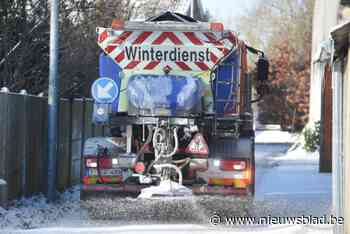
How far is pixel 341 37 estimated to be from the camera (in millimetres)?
8773

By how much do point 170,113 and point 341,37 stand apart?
152 inches

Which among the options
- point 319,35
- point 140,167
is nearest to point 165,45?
point 140,167

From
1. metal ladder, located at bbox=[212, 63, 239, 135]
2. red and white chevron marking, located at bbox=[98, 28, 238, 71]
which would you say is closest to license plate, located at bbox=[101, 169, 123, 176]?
red and white chevron marking, located at bbox=[98, 28, 238, 71]

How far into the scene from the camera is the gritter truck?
12164mm

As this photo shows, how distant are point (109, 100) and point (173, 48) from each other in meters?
1.31

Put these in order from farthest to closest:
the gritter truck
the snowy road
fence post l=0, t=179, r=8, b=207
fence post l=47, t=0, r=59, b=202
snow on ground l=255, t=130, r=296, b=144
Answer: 1. snow on ground l=255, t=130, r=296, b=144
2. fence post l=47, t=0, r=59, b=202
3. fence post l=0, t=179, r=8, b=207
4. the gritter truck
5. the snowy road

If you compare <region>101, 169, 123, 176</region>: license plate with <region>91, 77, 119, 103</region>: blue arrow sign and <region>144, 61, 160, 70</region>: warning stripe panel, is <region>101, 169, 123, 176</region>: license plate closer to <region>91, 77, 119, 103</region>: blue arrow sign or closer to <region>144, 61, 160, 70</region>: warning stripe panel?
<region>91, 77, 119, 103</region>: blue arrow sign

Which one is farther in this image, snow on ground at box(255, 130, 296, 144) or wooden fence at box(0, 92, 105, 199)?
snow on ground at box(255, 130, 296, 144)

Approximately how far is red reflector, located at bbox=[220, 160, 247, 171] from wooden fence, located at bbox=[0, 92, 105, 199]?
3523mm

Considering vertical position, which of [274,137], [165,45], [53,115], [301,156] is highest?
[165,45]

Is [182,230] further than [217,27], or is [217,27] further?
[217,27]

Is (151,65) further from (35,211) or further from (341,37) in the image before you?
(341,37)

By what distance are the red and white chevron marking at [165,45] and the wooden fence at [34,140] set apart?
1.93 meters

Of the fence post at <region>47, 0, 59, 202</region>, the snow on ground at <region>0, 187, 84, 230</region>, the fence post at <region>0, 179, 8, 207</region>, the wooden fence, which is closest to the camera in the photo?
the snow on ground at <region>0, 187, 84, 230</region>
